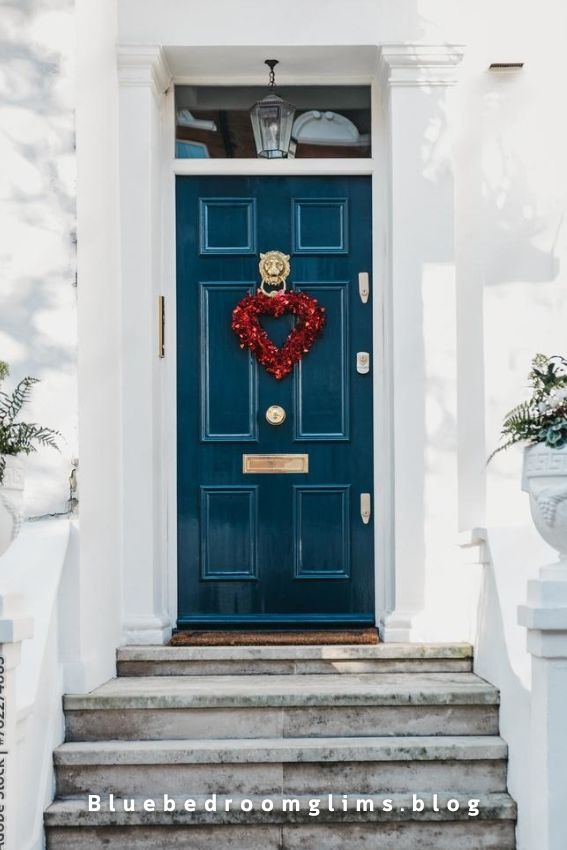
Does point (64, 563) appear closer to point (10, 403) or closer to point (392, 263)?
point (10, 403)

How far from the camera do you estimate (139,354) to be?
19.5ft

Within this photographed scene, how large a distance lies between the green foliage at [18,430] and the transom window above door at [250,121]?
1.76m

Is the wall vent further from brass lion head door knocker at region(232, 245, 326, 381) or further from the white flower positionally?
the white flower

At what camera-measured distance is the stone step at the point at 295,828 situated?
4734mm

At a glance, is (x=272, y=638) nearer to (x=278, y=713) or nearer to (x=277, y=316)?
(x=278, y=713)

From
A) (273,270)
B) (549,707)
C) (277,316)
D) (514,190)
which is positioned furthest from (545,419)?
(273,270)

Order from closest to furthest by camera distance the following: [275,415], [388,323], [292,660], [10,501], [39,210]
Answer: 1. [10,501]
2. [39,210]
3. [292,660]
4. [388,323]
5. [275,415]

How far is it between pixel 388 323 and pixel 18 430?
199 centimetres

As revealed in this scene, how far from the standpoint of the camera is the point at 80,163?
5352mm

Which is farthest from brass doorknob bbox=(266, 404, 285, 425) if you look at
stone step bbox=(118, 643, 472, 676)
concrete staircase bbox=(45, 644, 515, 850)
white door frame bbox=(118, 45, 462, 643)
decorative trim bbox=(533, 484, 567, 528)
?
decorative trim bbox=(533, 484, 567, 528)

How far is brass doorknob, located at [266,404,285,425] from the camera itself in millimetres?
6238

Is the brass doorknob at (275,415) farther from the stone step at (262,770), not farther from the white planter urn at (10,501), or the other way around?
the white planter urn at (10,501)

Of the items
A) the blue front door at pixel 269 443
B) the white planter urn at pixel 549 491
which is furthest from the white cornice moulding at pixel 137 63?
the white planter urn at pixel 549 491
